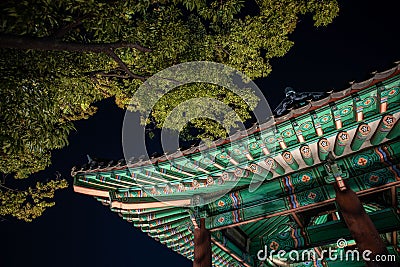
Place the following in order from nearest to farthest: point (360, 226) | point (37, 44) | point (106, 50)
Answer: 1. point (37, 44)
2. point (360, 226)
3. point (106, 50)

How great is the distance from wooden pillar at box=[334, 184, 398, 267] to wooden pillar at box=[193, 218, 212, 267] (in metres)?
2.47

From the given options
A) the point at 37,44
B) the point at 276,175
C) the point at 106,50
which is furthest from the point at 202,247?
the point at 37,44

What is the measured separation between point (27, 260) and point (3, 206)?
121 ft

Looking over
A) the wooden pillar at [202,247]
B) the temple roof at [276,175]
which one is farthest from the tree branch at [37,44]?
the wooden pillar at [202,247]

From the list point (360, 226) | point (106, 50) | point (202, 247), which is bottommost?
point (202, 247)

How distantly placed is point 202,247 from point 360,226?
8.92 feet

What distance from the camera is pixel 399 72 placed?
Answer: 2.98m

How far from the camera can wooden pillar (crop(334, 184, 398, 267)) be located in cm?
320

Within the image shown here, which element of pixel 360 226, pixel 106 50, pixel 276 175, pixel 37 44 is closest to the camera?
pixel 37 44

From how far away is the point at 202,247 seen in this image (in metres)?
4.83

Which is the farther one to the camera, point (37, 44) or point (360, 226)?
point (360, 226)

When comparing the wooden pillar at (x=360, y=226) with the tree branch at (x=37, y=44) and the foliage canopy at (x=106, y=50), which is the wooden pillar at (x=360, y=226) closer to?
the foliage canopy at (x=106, y=50)

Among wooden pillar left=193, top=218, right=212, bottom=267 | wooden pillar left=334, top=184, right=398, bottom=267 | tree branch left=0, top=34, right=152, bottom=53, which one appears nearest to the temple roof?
wooden pillar left=193, top=218, right=212, bottom=267

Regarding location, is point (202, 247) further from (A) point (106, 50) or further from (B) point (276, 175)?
(A) point (106, 50)
